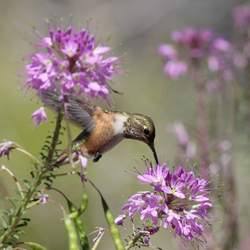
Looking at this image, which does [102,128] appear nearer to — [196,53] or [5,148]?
[5,148]

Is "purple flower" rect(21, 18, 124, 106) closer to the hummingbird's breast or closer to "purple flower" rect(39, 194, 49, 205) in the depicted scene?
"purple flower" rect(39, 194, 49, 205)

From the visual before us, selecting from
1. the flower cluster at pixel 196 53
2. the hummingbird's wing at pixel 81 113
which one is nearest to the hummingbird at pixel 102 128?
the hummingbird's wing at pixel 81 113

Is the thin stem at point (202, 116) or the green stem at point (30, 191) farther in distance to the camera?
the thin stem at point (202, 116)

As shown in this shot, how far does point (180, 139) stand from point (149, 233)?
1.78 meters

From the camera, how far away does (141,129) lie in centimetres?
182

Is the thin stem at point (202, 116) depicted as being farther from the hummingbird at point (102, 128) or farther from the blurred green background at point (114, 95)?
the blurred green background at point (114, 95)

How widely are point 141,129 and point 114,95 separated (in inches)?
158

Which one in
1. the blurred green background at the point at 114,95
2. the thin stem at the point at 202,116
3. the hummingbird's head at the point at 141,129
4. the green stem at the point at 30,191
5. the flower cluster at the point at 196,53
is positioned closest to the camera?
the green stem at the point at 30,191

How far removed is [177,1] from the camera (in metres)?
6.69

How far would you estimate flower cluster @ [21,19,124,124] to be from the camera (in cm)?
118

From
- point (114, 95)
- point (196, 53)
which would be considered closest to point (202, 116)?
point (196, 53)

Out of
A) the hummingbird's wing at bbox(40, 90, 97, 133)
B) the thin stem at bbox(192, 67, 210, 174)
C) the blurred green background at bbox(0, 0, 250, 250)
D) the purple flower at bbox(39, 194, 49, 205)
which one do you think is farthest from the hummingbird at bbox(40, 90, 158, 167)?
the blurred green background at bbox(0, 0, 250, 250)

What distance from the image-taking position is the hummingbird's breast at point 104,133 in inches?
69.6

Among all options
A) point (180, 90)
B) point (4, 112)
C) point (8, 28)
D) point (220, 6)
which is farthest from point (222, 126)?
point (8, 28)
